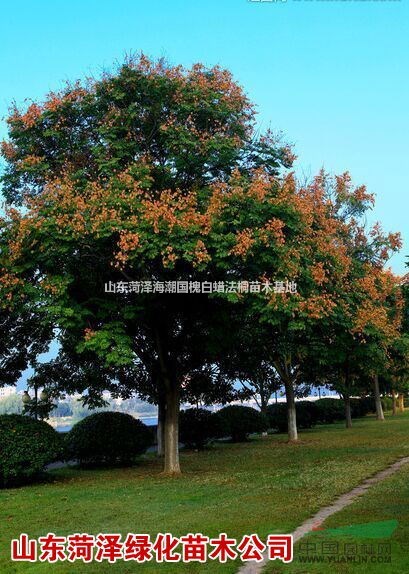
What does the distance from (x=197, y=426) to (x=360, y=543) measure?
19.7 m

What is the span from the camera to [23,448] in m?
15.9

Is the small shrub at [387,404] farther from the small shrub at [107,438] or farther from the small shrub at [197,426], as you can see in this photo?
the small shrub at [107,438]

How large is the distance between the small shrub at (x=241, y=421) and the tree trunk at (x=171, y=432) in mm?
12338

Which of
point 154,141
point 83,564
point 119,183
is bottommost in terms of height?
point 83,564

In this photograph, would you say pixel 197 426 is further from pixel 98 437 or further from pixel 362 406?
pixel 362 406

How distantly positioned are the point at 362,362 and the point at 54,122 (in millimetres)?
16488

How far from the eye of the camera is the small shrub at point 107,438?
20156 mm

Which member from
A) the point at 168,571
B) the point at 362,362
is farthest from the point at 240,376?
the point at 168,571

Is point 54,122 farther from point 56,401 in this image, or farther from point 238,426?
point 238,426

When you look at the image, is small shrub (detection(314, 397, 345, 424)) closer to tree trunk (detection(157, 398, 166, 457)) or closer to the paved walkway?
tree trunk (detection(157, 398, 166, 457))

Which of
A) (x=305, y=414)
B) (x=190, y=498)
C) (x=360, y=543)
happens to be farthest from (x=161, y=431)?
(x=360, y=543)

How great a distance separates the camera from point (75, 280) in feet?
52.4

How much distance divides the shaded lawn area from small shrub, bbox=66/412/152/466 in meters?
10.8

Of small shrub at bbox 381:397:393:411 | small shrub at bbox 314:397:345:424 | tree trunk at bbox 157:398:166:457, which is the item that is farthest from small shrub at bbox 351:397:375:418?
tree trunk at bbox 157:398:166:457
